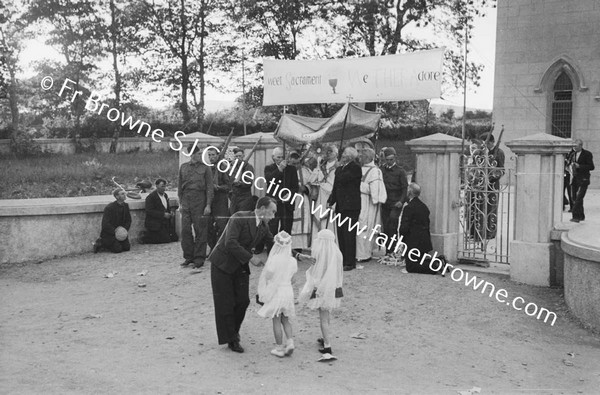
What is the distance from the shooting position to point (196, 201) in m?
12.7

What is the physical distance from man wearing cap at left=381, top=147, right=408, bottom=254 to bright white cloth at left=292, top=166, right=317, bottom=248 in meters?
1.21

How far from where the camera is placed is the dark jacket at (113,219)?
1429 centimetres

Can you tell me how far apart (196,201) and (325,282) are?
5.09 meters

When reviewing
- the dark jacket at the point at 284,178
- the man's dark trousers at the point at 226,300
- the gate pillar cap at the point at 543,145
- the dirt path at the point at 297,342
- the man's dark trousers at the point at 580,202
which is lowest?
the dirt path at the point at 297,342

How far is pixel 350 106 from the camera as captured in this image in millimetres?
12883

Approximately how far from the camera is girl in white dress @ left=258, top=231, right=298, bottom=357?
789 centimetres

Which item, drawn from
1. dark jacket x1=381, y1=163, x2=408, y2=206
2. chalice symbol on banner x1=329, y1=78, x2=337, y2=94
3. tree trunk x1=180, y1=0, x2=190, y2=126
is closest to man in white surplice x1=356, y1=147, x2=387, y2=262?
dark jacket x1=381, y1=163, x2=408, y2=206

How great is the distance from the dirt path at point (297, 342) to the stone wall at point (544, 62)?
1260cm

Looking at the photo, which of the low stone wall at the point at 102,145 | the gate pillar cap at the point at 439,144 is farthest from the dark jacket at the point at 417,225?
the low stone wall at the point at 102,145

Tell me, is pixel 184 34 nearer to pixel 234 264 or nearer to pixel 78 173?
pixel 78 173

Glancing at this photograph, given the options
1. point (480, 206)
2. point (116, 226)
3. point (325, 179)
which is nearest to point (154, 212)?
point (116, 226)

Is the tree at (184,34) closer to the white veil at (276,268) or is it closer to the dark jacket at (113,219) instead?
the dark jacket at (113,219)

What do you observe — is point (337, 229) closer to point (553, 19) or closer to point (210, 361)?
point (210, 361)

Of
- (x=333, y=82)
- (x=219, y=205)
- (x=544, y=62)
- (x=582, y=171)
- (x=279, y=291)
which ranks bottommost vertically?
(x=279, y=291)
